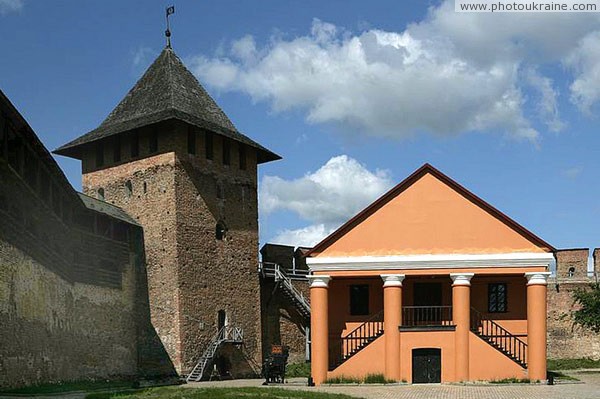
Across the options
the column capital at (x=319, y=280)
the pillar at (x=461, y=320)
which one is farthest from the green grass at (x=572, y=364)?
the column capital at (x=319, y=280)

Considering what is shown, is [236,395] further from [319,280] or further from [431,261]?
[431,261]

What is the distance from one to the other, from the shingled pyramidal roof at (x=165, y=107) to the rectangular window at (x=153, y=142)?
2.29 ft

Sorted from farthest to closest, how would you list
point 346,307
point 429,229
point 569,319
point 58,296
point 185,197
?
point 569,319 < point 185,197 < point 346,307 < point 429,229 < point 58,296

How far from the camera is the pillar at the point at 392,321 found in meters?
26.6

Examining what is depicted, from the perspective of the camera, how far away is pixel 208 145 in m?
37.3

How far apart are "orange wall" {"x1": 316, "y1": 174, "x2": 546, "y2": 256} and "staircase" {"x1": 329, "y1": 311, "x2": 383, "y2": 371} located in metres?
2.84

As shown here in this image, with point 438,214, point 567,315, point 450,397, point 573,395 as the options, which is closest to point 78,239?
point 438,214

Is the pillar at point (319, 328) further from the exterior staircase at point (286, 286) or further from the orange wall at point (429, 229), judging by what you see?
the exterior staircase at point (286, 286)

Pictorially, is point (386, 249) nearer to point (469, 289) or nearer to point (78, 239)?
point (469, 289)

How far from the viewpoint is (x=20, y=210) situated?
21750 mm

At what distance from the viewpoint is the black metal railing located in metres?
28.9

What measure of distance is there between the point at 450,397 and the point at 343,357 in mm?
7368

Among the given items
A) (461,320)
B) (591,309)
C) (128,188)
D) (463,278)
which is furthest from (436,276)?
(128,188)

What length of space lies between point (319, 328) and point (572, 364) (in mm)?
16754
